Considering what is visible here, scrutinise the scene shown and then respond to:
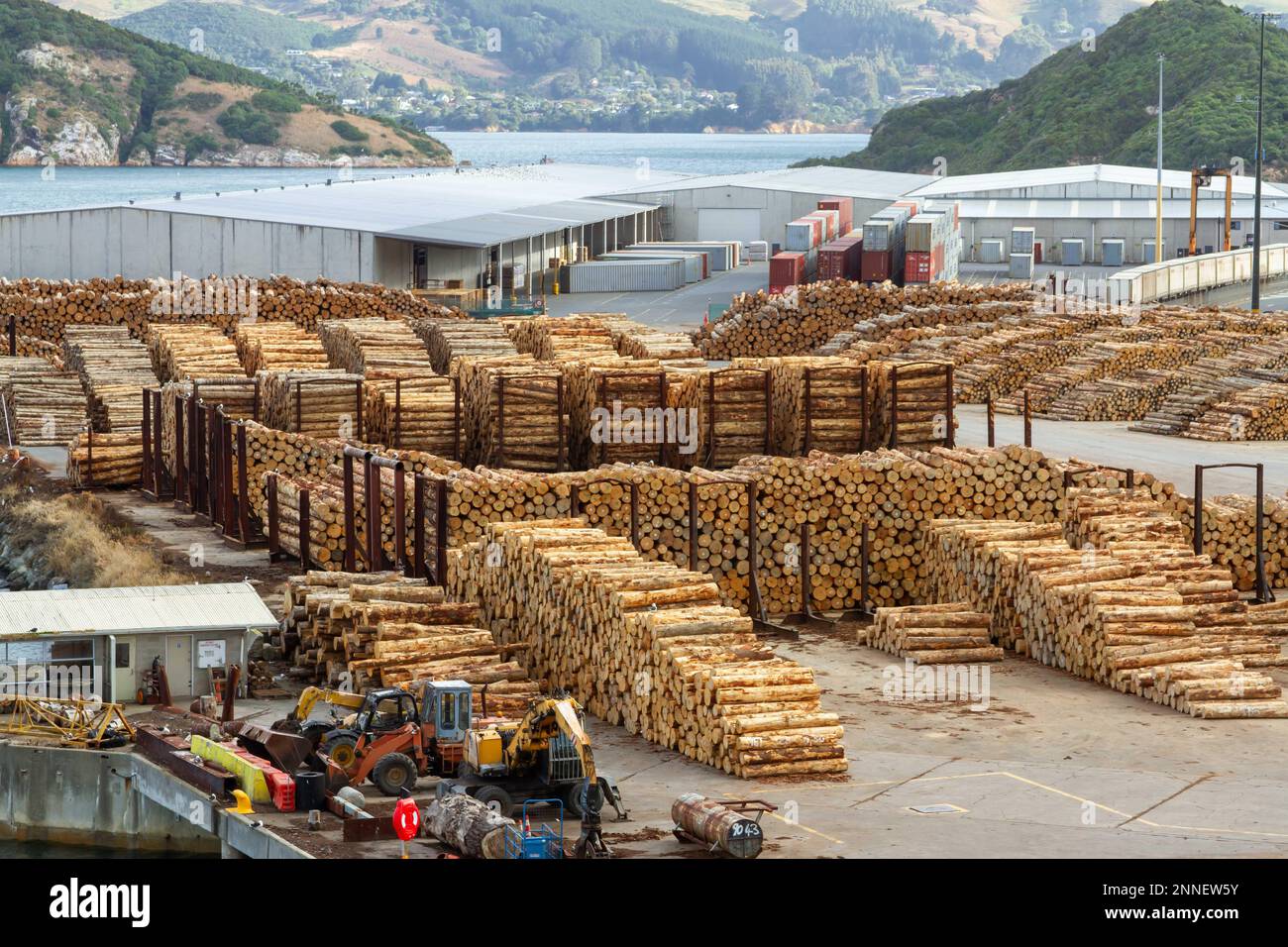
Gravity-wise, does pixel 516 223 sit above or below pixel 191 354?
above

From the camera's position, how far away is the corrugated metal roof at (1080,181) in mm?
99000

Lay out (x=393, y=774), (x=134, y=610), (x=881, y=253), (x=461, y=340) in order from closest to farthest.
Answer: (x=393, y=774)
(x=134, y=610)
(x=461, y=340)
(x=881, y=253)

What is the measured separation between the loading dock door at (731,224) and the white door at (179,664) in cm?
6836

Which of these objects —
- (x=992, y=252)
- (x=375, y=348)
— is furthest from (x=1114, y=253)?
(x=375, y=348)

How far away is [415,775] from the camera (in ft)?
74.1

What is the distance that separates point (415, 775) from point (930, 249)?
51.4 metres

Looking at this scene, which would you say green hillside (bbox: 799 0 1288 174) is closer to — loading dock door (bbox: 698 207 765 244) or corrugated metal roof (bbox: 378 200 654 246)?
loading dock door (bbox: 698 207 765 244)

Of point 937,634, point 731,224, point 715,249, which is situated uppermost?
point 731,224

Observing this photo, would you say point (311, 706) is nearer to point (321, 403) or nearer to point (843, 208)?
point (321, 403)

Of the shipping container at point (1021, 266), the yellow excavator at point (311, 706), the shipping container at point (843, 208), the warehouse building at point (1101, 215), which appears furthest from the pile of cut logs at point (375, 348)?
the warehouse building at point (1101, 215)

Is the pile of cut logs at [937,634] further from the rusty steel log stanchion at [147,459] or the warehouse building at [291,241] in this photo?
the warehouse building at [291,241]

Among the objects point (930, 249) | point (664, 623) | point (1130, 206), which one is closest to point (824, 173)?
point (1130, 206)

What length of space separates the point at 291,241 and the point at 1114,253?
122ft

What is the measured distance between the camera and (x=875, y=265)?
231ft
